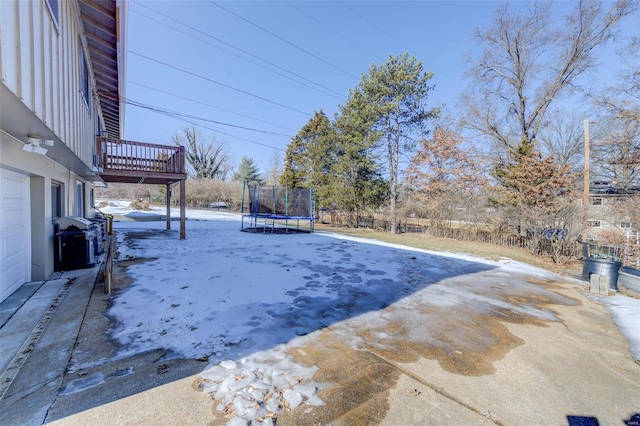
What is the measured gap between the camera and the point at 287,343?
8.75ft

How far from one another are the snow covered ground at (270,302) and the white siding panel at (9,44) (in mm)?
2320

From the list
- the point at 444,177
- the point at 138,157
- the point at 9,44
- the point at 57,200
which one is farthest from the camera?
the point at 444,177

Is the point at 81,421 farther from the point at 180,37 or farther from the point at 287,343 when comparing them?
the point at 180,37

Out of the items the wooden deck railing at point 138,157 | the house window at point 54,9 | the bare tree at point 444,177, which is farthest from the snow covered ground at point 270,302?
the bare tree at point 444,177

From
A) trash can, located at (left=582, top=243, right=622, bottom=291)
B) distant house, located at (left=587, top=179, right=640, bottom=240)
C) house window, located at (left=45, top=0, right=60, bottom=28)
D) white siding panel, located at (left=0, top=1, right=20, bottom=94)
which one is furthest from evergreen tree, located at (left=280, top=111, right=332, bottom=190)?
white siding panel, located at (left=0, top=1, right=20, bottom=94)

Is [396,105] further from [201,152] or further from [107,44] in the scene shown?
[201,152]

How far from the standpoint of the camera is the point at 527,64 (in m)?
12.2

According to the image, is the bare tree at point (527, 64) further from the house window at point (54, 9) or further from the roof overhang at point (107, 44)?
the house window at point (54, 9)

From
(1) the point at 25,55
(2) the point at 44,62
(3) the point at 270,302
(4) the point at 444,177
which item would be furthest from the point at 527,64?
(1) the point at 25,55

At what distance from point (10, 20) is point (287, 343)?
3437 millimetres

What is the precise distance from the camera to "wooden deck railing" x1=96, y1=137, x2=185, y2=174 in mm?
8077

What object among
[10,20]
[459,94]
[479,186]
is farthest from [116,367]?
[459,94]

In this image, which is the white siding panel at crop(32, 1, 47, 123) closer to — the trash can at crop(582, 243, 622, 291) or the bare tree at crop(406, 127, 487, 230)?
the trash can at crop(582, 243, 622, 291)

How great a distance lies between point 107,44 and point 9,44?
5.09 m
